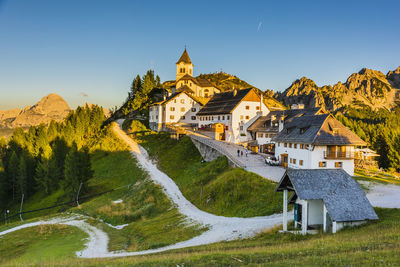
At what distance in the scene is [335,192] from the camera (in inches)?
805

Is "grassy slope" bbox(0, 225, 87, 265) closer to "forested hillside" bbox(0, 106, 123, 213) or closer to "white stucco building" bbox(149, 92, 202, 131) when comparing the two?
"forested hillside" bbox(0, 106, 123, 213)

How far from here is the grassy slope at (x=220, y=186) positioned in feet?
101

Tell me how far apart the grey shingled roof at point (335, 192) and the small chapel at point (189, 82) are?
9749 centimetres

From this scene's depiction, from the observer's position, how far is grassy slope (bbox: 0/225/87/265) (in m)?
27.6

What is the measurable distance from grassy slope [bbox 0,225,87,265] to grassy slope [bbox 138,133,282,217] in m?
16.2

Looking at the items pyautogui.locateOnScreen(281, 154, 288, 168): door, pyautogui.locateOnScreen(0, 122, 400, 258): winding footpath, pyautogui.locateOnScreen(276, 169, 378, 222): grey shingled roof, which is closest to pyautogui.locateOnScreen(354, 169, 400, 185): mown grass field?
pyautogui.locateOnScreen(0, 122, 400, 258): winding footpath

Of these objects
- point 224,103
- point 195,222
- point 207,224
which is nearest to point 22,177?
point 224,103

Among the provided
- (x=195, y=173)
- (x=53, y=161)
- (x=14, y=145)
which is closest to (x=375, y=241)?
(x=195, y=173)

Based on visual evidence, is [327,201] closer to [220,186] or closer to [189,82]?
[220,186]

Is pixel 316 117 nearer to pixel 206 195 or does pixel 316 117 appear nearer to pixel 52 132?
pixel 206 195

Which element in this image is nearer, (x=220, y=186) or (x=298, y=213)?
(x=298, y=213)

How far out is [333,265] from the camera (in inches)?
455

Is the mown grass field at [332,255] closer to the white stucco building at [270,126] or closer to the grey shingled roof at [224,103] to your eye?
the white stucco building at [270,126]

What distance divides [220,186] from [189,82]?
300 ft
